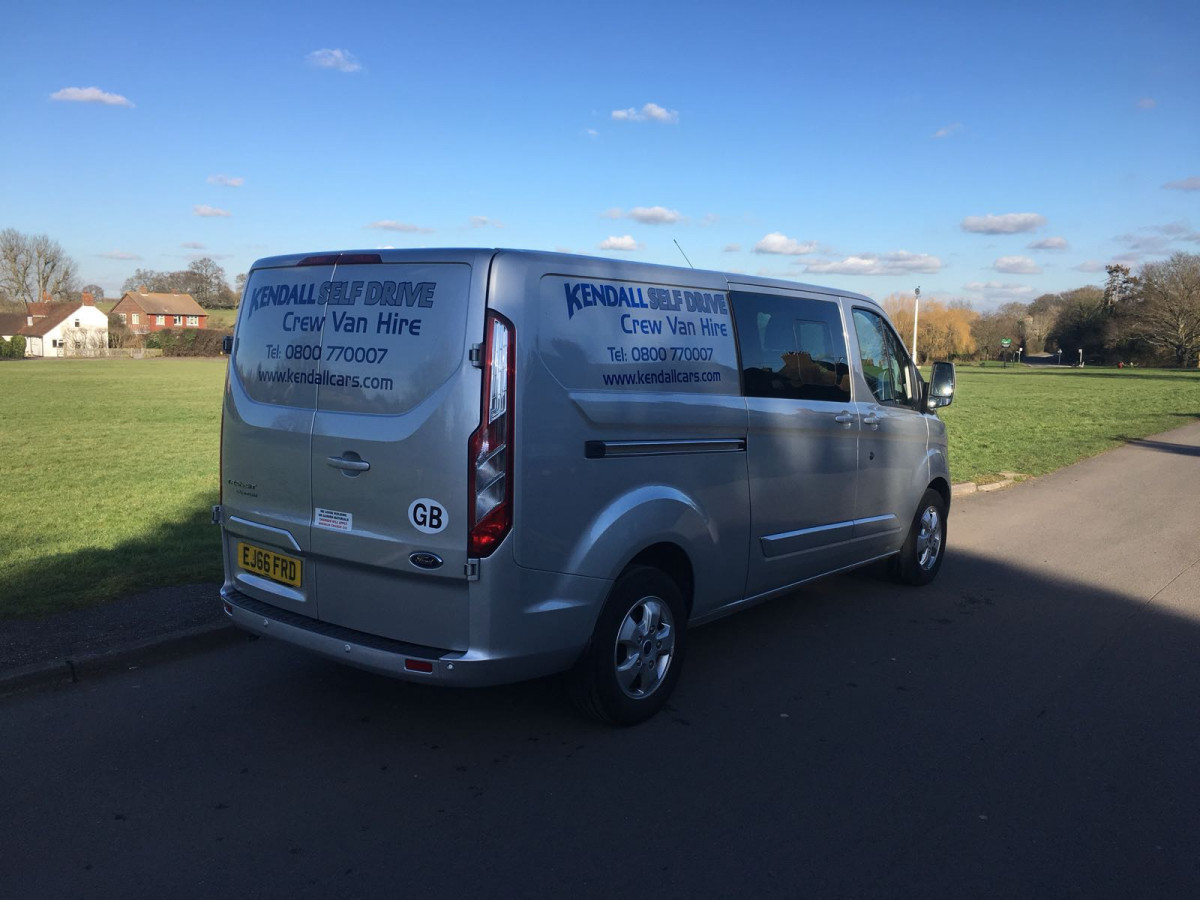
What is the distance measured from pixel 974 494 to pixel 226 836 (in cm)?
1088

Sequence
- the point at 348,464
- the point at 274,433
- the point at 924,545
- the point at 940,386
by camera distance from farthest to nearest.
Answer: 1. the point at 924,545
2. the point at 940,386
3. the point at 274,433
4. the point at 348,464

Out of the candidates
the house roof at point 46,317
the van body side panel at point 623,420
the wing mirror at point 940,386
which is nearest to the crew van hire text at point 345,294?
the van body side panel at point 623,420

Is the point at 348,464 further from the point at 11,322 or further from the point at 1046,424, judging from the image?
the point at 11,322

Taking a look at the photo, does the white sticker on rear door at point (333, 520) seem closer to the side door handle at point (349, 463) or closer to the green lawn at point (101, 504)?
the side door handle at point (349, 463)

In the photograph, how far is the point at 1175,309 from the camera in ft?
262

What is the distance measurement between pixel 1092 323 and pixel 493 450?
108696 millimetres

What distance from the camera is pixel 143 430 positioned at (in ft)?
61.8

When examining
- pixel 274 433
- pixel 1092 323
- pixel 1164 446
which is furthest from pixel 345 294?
pixel 1092 323

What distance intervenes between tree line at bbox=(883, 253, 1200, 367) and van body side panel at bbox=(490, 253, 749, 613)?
62.1m

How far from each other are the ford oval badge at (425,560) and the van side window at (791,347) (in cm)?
202

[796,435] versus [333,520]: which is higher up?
[796,435]

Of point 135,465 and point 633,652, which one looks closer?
point 633,652

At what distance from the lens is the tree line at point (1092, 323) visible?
8006 cm

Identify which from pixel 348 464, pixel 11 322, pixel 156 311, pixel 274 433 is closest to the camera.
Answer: pixel 348 464
